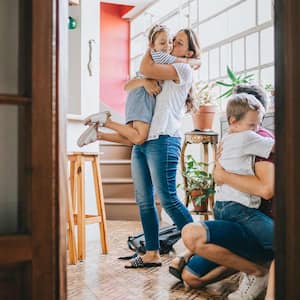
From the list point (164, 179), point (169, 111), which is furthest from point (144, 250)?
point (169, 111)

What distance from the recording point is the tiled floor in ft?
7.36

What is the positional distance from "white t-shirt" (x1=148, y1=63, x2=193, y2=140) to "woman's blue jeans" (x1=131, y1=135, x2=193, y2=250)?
5 centimetres

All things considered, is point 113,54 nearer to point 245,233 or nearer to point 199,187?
point 199,187

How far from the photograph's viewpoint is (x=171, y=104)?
2.80m

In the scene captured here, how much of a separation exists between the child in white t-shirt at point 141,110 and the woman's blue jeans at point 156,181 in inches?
3.8

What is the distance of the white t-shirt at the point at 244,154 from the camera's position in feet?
7.15

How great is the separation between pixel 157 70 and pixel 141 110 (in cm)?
25

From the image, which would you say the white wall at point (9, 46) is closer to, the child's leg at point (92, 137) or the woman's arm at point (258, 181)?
the woman's arm at point (258, 181)

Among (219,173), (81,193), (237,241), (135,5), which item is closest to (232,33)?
(81,193)

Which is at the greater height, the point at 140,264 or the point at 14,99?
the point at 14,99

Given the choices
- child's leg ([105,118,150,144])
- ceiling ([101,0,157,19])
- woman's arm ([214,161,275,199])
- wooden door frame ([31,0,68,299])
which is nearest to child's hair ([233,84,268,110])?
woman's arm ([214,161,275,199])

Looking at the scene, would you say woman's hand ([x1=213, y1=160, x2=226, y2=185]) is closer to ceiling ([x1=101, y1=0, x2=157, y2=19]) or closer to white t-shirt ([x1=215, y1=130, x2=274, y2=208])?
white t-shirt ([x1=215, y1=130, x2=274, y2=208])

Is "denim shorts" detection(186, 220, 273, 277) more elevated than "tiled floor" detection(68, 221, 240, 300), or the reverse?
"denim shorts" detection(186, 220, 273, 277)

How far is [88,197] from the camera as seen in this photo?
12.0ft
